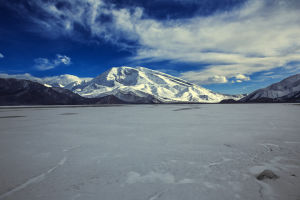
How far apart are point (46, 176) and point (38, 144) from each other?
5740 mm

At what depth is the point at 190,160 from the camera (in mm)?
7719

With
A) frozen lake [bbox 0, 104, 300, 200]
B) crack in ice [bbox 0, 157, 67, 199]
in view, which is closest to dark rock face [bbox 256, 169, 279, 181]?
frozen lake [bbox 0, 104, 300, 200]

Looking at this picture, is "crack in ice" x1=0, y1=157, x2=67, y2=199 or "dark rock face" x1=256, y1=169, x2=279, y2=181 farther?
"dark rock face" x1=256, y1=169, x2=279, y2=181

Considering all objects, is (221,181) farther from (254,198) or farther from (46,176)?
(46,176)

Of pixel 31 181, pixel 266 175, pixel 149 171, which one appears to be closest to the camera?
pixel 31 181

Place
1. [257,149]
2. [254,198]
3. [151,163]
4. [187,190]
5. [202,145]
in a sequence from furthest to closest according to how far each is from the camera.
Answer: [202,145], [257,149], [151,163], [187,190], [254,198]

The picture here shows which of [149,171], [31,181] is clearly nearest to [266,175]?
[149,171]

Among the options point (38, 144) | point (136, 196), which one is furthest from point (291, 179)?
point (38, 144)

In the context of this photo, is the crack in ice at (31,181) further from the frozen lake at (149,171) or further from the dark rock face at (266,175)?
the dark rock face at (266,175)

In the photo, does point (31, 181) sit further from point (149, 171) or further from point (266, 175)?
point (266, 175)

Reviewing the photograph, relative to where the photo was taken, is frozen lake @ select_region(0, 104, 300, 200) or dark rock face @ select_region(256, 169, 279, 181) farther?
dark rock face @ select_region(256, 169, 279, 181)

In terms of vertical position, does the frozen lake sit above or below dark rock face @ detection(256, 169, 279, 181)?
below

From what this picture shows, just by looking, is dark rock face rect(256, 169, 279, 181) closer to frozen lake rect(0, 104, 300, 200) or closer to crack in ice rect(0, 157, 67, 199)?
frozen lake rect(0, 104, 300, 200)

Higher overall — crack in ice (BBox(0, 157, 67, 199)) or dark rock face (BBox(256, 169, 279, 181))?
dark rock face (BBox(256, 169, 279, 181))
